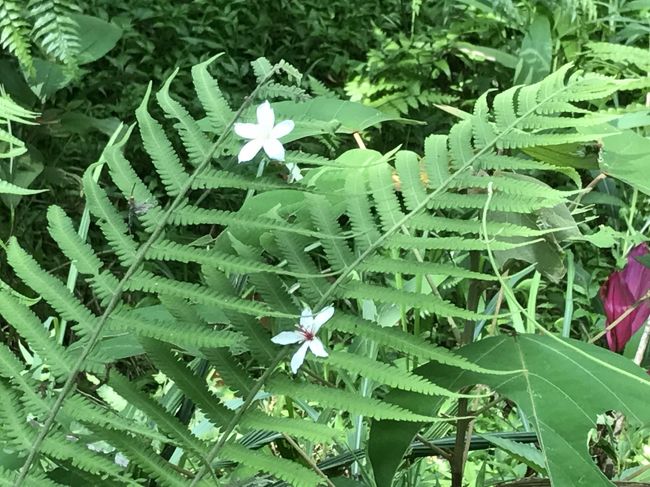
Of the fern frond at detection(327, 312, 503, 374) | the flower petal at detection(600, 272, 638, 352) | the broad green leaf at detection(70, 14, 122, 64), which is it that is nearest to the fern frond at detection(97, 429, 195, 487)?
the fern frond at detection(327, 312, 503, 374)

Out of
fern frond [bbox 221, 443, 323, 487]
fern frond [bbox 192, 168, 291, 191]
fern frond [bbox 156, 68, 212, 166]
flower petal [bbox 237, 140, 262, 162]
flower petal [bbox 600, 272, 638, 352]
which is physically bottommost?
flower petal [bbox 600, 272, 638, 352]

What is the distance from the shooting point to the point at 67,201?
1591 millimetres

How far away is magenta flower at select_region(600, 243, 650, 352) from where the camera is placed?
708 millimetres

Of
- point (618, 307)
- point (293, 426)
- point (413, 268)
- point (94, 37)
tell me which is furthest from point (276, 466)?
point (94, 37)

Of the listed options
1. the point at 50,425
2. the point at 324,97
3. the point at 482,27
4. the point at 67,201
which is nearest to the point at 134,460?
the point at 50,425

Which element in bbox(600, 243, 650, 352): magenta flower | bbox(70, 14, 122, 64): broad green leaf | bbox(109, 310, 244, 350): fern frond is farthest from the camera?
bbox(70, 14, 122, 64): broad green leaf

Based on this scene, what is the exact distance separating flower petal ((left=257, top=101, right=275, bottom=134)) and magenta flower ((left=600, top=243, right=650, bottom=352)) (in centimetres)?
49

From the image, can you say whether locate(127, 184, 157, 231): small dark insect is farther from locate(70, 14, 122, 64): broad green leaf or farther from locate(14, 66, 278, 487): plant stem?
locate(70, 14, 122, 64): broad green leaf

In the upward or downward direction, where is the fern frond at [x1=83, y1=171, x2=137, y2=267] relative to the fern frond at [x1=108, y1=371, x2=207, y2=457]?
upward

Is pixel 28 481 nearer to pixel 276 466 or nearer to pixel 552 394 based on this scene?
pixel 276 466

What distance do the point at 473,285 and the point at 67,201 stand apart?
1.33 metres

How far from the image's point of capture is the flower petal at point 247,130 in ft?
1.17

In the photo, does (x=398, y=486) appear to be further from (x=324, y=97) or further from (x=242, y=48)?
(x=242, y=48)

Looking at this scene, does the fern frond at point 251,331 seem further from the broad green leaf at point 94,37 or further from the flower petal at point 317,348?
the broad green leaf at point 94,37
